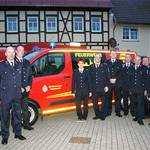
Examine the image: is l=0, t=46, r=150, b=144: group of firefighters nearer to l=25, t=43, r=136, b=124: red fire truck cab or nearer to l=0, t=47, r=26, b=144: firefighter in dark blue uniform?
l=0, t=47, r=26, b=144: firefighter in dark blue uniform

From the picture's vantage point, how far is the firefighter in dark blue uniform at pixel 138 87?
10.7 metres

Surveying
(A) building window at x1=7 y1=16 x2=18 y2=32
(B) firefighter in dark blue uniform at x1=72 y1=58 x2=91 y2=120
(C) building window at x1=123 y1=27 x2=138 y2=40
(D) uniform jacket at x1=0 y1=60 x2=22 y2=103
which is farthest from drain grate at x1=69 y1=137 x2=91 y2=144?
(C) building window at x1=123 y1=27 x2=138 y2=40

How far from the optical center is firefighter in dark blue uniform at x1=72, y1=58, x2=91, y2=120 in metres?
11.0

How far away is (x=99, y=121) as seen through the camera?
11188 millimetres

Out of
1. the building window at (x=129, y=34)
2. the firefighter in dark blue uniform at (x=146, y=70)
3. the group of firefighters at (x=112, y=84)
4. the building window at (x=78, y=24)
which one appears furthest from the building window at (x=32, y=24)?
the firefighter in dark blue uniform at (x=146, y=70)

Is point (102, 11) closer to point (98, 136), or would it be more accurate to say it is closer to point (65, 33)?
point (65, 33)

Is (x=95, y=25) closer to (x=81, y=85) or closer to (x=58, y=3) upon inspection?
(x=58, y=3)

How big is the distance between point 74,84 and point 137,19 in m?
23.2

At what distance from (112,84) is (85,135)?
2880mm

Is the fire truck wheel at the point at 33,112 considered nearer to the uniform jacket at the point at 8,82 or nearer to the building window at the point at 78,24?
the uniform jacket at the point at 8,82

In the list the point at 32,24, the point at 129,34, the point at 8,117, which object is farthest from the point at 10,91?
the point at 129,34

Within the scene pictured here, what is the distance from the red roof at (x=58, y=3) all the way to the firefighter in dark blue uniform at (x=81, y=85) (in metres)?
20.5

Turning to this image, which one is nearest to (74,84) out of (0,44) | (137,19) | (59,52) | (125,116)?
(59,52)

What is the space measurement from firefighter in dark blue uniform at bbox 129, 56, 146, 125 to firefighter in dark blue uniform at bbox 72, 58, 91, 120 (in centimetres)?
121
